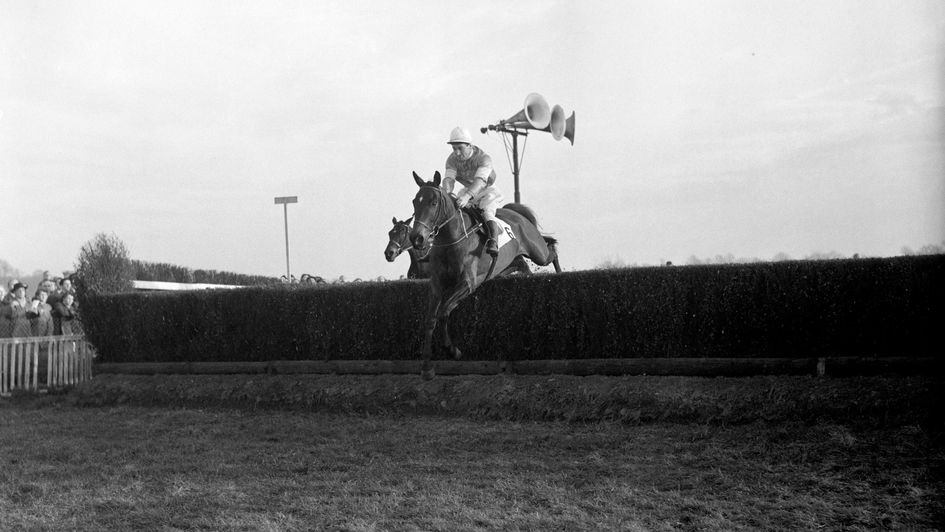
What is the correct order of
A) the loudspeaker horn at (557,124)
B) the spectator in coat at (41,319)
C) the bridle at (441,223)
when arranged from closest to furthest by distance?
the bridle at (441,223)
the loudspeaker horn at (557,124)
the spectator in coat at (41,319)

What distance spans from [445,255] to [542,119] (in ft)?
18.1

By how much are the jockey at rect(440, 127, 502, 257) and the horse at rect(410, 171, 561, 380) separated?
0.79 ft

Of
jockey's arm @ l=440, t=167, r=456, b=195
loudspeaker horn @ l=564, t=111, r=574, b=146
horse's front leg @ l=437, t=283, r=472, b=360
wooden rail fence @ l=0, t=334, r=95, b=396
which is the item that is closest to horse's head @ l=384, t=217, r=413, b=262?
horse's front leg @ l=437, t=283, r=472, b=360

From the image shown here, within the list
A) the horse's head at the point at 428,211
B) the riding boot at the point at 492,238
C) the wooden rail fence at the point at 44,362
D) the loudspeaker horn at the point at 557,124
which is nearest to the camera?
the horse's head at the point at 428,211

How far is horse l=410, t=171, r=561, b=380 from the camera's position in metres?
9.69

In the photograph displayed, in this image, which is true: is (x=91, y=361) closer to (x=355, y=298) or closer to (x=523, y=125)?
(x=355, y=298)

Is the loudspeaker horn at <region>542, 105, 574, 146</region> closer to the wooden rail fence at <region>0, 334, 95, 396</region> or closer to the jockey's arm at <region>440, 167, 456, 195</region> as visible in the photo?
the jockey's arm at <region>440, 167, 456, 195</region>

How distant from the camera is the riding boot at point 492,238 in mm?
10555

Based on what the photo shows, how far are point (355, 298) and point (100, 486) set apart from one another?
5688mm

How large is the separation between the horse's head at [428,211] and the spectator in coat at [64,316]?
1005 centimetres

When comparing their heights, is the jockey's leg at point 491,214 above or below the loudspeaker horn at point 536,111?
below

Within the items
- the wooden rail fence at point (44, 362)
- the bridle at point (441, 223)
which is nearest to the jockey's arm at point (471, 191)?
the bridle at point (441, 223)

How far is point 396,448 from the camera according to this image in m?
7.98

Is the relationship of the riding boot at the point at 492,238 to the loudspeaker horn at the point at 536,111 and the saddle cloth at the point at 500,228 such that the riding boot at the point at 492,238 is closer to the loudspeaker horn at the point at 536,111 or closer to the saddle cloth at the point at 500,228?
the saddle cloth at the point at 500,228
